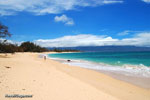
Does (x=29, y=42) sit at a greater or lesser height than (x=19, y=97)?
greater

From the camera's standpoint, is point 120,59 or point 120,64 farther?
point 120,59

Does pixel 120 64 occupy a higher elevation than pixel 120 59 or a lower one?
higher

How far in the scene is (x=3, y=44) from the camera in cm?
2873

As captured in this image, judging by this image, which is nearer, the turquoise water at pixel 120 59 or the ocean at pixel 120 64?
the ocean at pixel 120 64

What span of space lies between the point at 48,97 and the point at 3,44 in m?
29.5

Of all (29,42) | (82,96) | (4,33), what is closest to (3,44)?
(4,33)

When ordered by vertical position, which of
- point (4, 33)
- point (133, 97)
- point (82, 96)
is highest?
point (4, 33)

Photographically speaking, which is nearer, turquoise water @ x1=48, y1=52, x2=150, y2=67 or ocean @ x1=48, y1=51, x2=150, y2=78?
ocean @ x1=48, y1=51, x2=150, y2=78

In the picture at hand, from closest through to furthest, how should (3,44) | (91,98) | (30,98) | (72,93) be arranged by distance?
(30,98) → (91,98) → (72,93) → (3,44)

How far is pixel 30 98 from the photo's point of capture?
4.12 meters

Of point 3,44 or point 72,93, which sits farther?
point 3,44

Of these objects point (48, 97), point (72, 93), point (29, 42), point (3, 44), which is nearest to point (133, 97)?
point (72, 93)

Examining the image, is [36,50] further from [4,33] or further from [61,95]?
[61,95]

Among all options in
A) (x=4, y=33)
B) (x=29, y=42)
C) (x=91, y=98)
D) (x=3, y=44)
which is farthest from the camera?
(x=29, y=42)
